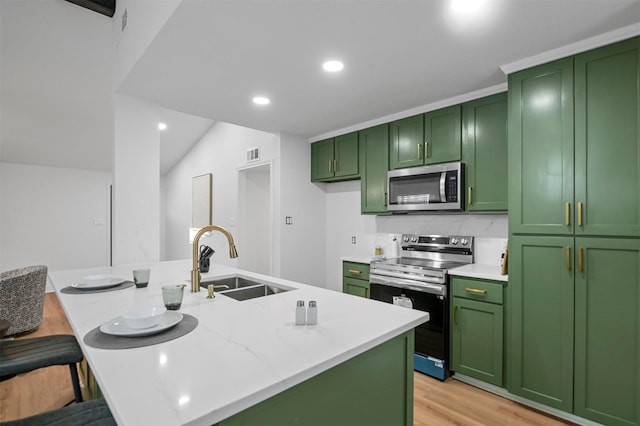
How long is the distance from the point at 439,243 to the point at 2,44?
15.5 ft

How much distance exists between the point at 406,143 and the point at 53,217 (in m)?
6.17

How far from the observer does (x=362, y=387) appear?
1.05m

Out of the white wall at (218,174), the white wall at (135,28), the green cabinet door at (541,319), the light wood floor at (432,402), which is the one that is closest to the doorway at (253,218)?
the white wall at (218,174)

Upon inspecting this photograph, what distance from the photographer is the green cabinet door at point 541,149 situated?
2014 millimetres

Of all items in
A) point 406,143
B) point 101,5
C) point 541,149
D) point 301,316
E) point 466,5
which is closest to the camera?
point 301,316

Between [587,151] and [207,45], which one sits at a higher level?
[207,45]

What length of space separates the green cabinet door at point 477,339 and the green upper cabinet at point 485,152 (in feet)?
2.62

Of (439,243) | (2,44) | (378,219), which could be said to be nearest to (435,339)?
(439,243)

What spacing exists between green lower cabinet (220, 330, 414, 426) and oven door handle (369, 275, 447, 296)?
57.1 inches

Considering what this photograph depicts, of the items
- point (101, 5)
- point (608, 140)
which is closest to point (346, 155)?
point (608, 140)

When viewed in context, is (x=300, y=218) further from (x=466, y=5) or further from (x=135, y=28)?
(x=466, y=5)

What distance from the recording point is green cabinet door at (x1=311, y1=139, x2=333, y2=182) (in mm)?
3982

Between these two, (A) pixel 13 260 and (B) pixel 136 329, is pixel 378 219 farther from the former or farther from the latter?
(A) pixel 13 260

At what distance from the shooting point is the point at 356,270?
11.1ft
